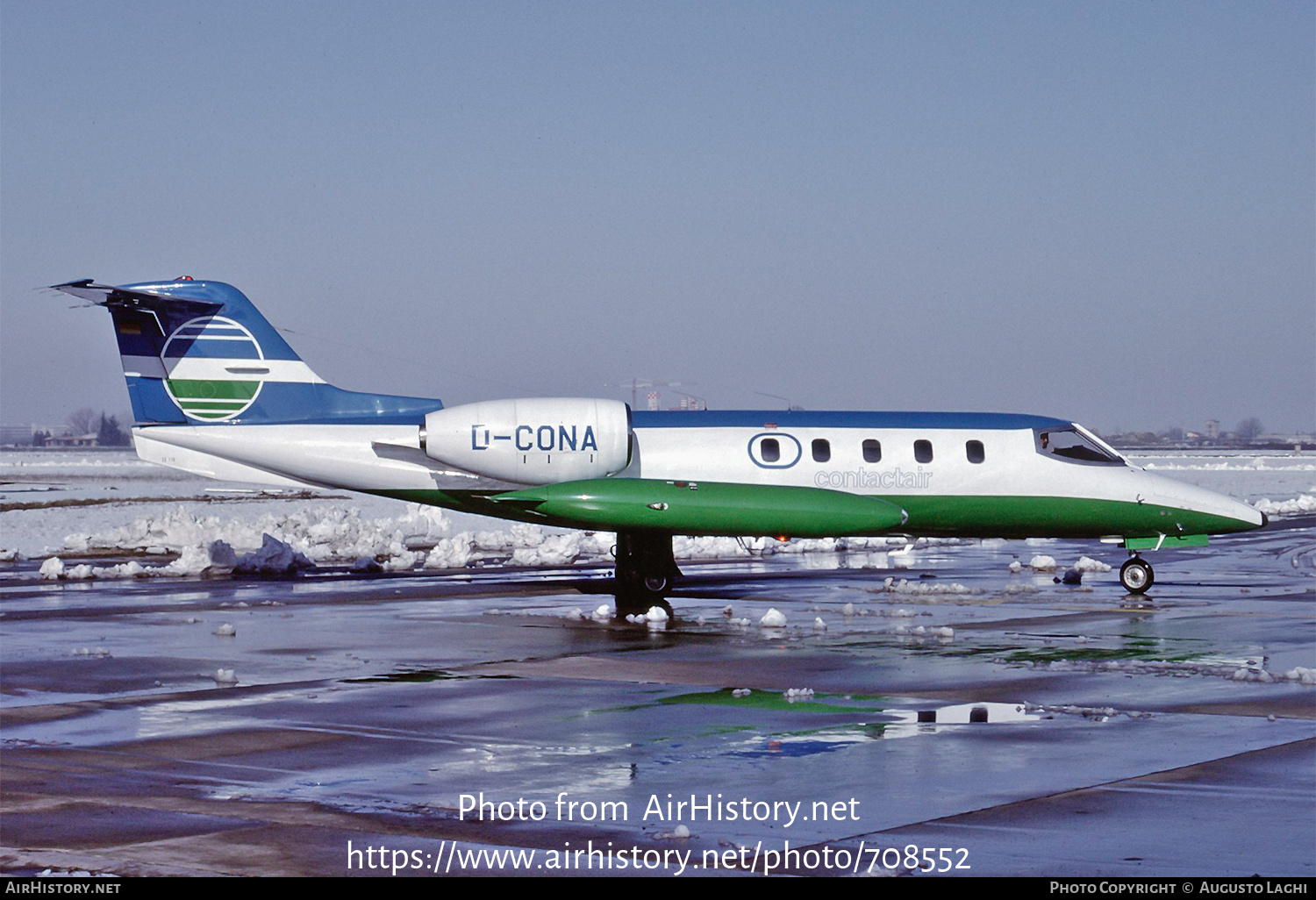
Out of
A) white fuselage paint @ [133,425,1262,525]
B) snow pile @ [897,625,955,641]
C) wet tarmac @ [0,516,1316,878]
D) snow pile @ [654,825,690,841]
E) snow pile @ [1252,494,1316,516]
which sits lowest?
snow pile @ [654,825,690,841]

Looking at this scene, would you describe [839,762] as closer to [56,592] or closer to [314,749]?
[314,749]

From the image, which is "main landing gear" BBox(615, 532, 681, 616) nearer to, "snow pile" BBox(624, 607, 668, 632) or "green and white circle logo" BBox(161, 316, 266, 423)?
"snow pile" BBox(624, 607, 668, 632)

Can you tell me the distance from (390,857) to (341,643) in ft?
30.4

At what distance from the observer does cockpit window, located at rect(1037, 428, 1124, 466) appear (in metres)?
22.7

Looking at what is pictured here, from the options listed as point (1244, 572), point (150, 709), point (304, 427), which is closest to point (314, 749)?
point (150, 709)

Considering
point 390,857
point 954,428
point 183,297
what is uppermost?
point 183,297

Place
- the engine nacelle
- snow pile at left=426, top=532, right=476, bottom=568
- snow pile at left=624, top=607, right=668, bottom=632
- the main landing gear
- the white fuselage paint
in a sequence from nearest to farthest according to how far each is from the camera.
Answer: snow pile at left=624, top=607, right=668, bottom=632 < the engine nacelle < the main landing gear < the white fuselage paint < snow pile at left=426, top=532, right=476, bottom=568

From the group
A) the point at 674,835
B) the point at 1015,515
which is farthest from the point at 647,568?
the point at 674,835

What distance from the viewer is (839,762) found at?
9.80 meters

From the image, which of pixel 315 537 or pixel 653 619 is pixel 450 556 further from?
pixel 653 619

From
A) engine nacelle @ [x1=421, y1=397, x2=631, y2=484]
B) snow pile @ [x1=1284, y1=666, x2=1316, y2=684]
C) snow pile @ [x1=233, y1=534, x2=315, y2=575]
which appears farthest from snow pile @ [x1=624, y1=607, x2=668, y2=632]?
snow pile @ [x1=233, y1=534, x2=315, y2=575]

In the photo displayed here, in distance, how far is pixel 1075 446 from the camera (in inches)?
899

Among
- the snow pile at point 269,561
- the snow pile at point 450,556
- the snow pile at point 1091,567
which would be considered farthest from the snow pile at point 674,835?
the snow pile at point 450,556

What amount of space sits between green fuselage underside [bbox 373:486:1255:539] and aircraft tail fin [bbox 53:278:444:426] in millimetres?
1475
